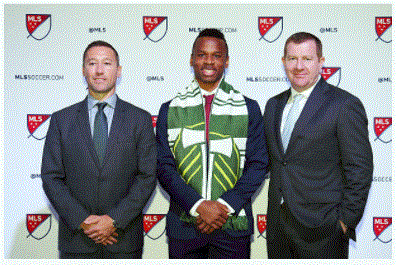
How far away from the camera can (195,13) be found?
3.00 metres

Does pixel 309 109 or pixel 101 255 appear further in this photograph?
pixel 101 255

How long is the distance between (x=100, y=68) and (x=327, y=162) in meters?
1.62

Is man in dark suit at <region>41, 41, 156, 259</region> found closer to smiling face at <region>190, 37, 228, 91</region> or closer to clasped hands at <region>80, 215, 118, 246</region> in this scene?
clasped hands at <region>80, 215, 118, 246</region>

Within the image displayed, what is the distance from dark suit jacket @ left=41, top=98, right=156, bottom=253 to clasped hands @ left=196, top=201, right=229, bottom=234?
394 mm

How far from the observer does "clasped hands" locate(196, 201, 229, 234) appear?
2.15 meters

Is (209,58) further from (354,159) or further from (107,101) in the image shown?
(354,159)

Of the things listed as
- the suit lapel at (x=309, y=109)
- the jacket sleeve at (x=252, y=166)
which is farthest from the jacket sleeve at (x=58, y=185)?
the suit lapel at (x=309, y=109)

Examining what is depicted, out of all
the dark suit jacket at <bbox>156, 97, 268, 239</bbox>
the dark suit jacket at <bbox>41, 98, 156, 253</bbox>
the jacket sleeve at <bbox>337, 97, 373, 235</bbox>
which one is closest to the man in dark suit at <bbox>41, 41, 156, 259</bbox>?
the dark suit jacket at <bbox>41, 98, 156, 253</bbox>

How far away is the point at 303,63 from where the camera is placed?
2320 mm

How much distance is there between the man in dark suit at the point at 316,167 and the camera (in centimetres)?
215

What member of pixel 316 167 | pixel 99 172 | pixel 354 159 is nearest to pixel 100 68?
pixel 99 172

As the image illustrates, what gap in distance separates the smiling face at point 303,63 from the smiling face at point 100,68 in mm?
1223

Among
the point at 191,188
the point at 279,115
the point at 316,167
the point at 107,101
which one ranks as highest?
the point at 107,101

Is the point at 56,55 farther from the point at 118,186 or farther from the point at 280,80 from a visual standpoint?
the point at 280,80
